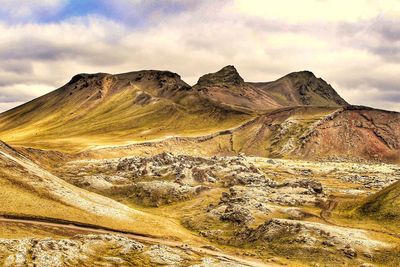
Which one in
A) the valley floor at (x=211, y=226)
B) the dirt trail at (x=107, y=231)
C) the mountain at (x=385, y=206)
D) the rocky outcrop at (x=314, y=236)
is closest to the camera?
the valley floor at (x=211, y=226)

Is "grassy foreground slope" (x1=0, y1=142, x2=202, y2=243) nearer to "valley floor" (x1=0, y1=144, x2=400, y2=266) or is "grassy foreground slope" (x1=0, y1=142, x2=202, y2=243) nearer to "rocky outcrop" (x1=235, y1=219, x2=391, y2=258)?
"valley floor" (x1=0, y1=144, x2=400, y2=266)

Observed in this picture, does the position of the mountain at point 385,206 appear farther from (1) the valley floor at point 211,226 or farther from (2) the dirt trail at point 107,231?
(2) the dirt trail at point 107,231

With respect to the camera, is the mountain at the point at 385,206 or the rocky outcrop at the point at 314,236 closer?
the rocky outcrop at the point at 314,236

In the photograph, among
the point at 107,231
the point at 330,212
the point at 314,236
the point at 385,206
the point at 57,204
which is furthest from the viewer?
the point at 330,212

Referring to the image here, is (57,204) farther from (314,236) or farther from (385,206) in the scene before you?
(385,206)

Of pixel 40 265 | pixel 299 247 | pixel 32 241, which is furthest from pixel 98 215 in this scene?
pixel 299 247

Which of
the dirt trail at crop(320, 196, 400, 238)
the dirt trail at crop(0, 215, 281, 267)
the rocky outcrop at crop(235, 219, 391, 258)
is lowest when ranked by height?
the dirt trail at crop(0, 215, 281, 267)

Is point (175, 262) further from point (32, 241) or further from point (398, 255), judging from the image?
point (398, 255)

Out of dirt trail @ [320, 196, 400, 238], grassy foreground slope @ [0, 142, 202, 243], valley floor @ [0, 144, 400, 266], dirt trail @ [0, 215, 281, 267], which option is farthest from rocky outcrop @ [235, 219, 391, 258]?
grassy foreground slope @ [0, 142, 202, 243]

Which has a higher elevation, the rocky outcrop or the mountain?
the mountain

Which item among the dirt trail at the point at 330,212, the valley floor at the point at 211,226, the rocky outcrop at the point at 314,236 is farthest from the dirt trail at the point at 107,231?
the dirt trail at the point at 330,212

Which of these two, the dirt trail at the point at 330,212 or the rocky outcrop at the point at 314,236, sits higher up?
A: the dirt trail at the point at 330,212


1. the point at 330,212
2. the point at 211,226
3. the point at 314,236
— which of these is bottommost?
the point at 211,226

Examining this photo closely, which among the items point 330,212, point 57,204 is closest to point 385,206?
point 330,212
